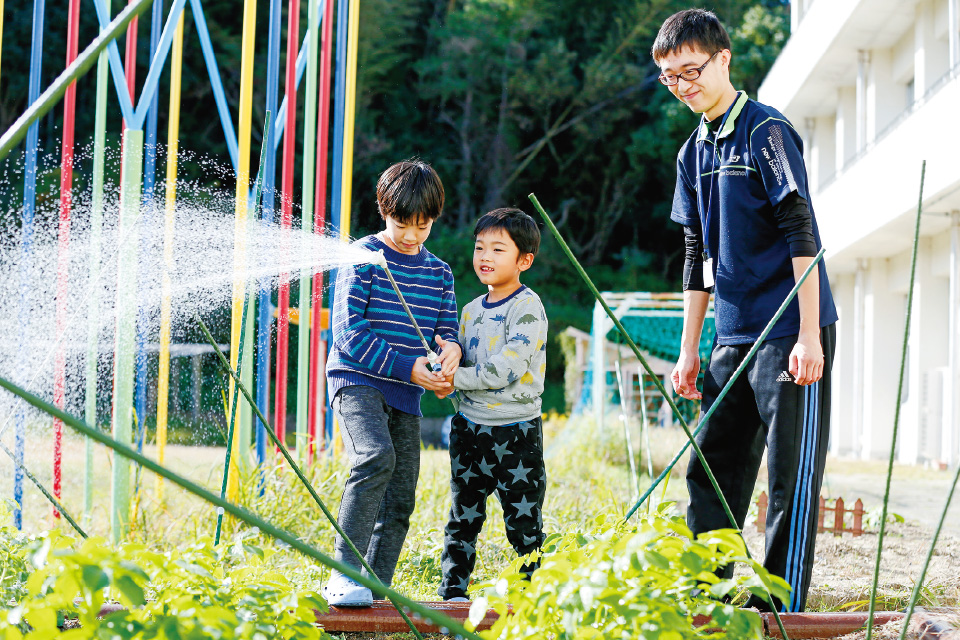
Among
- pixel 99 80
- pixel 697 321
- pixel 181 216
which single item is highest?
pixel 99 80

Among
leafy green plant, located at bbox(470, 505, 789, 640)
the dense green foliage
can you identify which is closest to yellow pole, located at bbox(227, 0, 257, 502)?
leafy green plant, located at bbox(470, 505, 789, 640)

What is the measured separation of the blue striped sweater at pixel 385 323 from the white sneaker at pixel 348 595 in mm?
596

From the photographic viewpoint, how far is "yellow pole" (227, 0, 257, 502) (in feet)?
12.2

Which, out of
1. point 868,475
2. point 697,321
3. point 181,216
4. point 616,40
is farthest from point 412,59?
point 697,321

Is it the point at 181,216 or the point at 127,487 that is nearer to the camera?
the point at 127,487

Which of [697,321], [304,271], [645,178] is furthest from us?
[645,178]

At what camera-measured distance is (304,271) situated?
4141mm

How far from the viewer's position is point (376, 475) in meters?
2.56

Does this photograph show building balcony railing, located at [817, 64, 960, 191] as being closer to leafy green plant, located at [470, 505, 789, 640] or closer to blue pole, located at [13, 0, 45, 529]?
blue pole, located at [13, 0, 45, 529]

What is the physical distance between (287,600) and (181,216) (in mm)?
3661

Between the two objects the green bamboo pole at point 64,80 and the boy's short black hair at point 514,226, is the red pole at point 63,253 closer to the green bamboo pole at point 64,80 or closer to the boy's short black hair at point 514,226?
the boy's short black hair at point 514,226

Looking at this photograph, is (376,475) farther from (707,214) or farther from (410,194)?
(707,214)

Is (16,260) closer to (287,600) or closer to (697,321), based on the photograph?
(697,321)

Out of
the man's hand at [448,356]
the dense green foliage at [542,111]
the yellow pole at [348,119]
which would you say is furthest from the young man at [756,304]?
the dense green foliage at [542,111]
